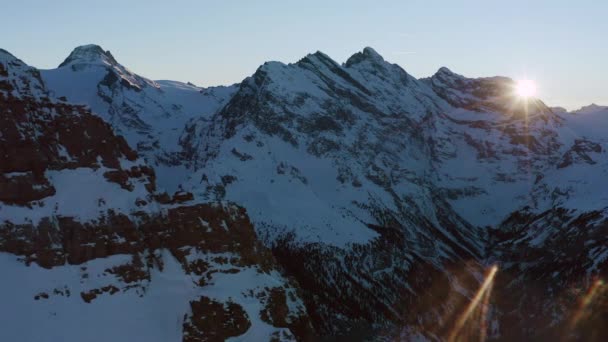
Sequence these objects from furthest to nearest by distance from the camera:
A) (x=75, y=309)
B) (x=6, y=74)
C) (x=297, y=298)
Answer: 1. (x=297, y=298)
2. (x=6, y=74)
3. (x=75, y=309)

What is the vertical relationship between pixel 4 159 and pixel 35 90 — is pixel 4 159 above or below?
below

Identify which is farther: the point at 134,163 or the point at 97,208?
the point at 134,163

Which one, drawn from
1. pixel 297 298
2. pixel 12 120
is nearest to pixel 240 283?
pixel 297 298

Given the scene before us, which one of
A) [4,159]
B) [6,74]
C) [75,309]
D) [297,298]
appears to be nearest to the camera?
[75,309]

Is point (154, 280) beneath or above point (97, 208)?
beneath

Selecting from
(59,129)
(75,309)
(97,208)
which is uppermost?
(59,129)

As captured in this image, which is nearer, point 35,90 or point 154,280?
point 154,280

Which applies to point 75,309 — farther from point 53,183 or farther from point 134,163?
point 134,163

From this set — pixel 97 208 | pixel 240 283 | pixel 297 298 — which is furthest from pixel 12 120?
pixel 297 298

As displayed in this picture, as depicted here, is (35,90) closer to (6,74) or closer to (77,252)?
(6,74)
